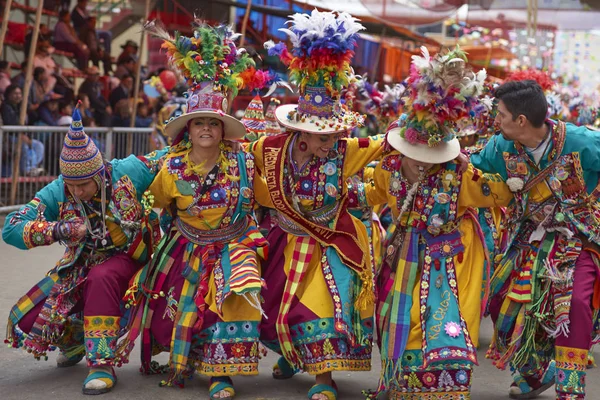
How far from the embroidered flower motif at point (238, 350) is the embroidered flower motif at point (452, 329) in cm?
106

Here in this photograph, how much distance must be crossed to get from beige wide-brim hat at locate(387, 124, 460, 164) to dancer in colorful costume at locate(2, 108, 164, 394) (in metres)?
1.35

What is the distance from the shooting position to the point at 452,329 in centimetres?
413

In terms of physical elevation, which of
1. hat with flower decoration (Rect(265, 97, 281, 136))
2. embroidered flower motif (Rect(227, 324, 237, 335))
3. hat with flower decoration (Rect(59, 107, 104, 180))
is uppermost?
hat with flower decoration (Rect(265, 97, 281, 136))

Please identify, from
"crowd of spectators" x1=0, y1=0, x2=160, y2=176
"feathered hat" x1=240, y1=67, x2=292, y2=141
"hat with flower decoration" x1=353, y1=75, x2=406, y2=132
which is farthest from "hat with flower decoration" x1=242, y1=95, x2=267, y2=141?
"crowd of spectators" x1=0, y1=0, x2=160, y2=176

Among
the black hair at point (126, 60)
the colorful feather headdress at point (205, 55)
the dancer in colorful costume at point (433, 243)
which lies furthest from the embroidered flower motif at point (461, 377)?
the black hair at point (126, 60)

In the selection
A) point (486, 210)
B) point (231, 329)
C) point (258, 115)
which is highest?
point (258, 115)

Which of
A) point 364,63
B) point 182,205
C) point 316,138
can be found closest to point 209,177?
point 182,205

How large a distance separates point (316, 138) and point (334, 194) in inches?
12.5

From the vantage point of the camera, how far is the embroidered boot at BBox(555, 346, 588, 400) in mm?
3967

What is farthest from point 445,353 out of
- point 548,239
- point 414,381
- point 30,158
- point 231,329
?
point 30,158

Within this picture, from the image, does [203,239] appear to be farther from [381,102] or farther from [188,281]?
[381,102]

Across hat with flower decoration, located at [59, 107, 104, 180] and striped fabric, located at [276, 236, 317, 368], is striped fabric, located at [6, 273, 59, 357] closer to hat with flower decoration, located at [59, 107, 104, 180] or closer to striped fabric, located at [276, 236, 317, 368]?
hat with flower decoration, located at [59, 107, 104, 180]

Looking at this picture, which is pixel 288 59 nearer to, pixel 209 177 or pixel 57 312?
pixel 209 177

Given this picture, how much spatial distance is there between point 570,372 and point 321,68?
1.98 m
